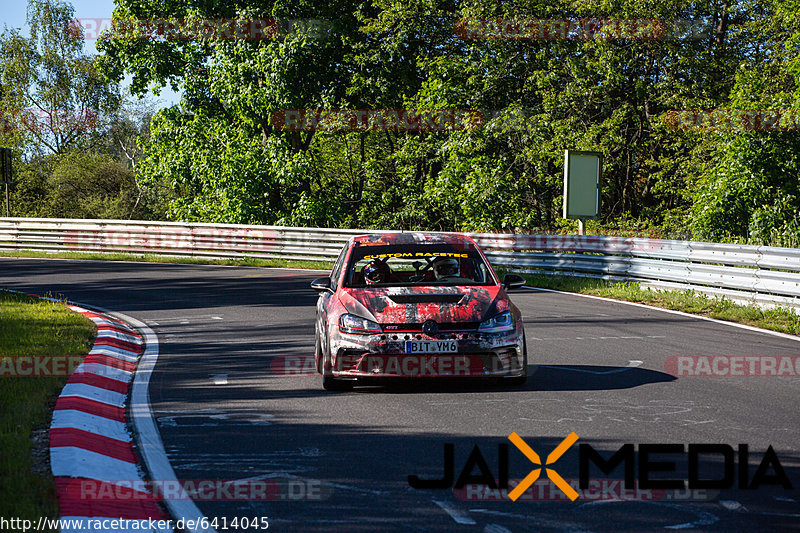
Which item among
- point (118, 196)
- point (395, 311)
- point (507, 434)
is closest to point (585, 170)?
point (395, 311)

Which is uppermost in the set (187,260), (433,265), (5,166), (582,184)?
(5,166)

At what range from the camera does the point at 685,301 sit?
1551 centimetres

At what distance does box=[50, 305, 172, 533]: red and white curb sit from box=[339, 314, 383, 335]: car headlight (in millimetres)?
1940

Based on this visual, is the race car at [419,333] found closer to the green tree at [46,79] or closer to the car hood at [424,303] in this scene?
the car hood at [424,303]

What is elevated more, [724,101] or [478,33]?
[478,33]

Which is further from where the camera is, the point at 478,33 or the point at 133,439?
the point at 478,33

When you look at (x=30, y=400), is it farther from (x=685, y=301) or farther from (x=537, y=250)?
(x=537, y=250)

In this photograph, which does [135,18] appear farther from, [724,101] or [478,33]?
[724,101]

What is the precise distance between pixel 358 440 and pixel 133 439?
5.11 ft

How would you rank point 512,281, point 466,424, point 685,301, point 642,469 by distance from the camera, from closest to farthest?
1. point 642,469
2. point 466,424
3. point 512,281
4. point 685,301

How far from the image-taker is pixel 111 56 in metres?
33.8

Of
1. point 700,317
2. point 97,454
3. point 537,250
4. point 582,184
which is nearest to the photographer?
point 97,454

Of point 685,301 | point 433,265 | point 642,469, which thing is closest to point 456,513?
point 642,469

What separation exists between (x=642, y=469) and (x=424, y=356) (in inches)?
102
